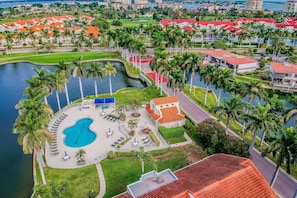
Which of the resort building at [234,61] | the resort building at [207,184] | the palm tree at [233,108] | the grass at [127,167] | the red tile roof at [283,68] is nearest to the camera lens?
the resort building at [207,184]

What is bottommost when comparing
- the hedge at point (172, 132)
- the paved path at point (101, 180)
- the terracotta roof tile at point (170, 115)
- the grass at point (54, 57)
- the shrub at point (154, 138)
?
the paved path at point (101, 180)

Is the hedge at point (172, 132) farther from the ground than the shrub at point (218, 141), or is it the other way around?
the shrub at point (218, 141)

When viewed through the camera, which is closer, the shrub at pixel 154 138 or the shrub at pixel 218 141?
the shrub at pixel 218 141

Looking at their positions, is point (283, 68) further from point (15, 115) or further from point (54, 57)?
point (54, 57)

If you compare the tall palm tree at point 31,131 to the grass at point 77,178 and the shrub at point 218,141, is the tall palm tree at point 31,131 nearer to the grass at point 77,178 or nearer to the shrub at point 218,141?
the grass at point 77,178

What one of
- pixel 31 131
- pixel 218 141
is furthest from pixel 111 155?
pixel 218 141

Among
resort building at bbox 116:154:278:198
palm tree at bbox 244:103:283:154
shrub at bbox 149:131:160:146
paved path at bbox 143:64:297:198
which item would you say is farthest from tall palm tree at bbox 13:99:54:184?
paved path at bbox 143:64:297:198

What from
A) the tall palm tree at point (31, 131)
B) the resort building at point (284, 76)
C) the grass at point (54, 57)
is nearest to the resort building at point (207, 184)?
the tall palm tree at point (31, 131)

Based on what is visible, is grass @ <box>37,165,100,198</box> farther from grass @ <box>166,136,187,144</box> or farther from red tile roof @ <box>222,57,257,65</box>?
red tile roof @ <box>222,57,257,65</box>
